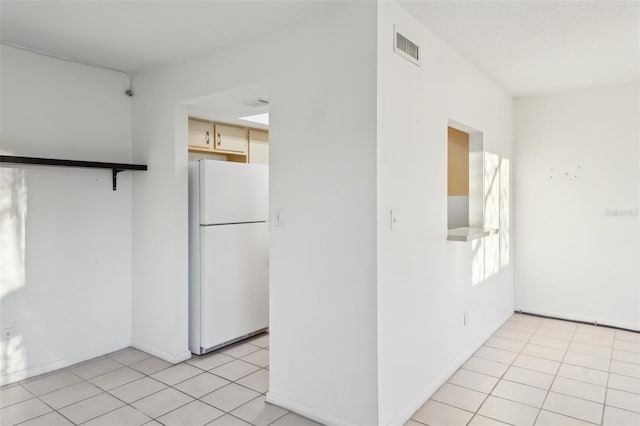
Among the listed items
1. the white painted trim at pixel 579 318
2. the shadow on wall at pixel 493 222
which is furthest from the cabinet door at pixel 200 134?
the white painted trim at pixel 579 318

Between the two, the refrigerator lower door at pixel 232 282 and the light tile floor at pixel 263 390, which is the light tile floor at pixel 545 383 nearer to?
the light tile floor at pixel 263 390

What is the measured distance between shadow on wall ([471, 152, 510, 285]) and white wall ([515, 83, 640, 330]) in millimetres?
383

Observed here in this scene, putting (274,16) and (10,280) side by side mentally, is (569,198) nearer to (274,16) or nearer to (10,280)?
(274,16)

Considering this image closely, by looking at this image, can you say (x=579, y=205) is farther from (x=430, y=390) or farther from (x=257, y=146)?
(x=257, y=146)

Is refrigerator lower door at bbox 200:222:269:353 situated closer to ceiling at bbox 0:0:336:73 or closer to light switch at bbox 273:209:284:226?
light switch at bbox 273:209:284:226

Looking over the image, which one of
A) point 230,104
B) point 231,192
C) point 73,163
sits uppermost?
point 230,104

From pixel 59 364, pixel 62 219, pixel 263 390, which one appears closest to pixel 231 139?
pixel 62 219

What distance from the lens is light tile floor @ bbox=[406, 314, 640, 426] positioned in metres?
2.48

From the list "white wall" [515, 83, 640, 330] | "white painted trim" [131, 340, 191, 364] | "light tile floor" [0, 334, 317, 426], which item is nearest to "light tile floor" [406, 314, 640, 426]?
"white wall" [515, 83, 640, 330]

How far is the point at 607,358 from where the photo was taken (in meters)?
3.36

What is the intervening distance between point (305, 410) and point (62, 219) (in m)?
2.37

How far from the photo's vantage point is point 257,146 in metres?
4.90

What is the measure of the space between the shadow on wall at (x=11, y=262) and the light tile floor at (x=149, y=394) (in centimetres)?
20

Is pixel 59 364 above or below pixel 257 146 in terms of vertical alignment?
below
